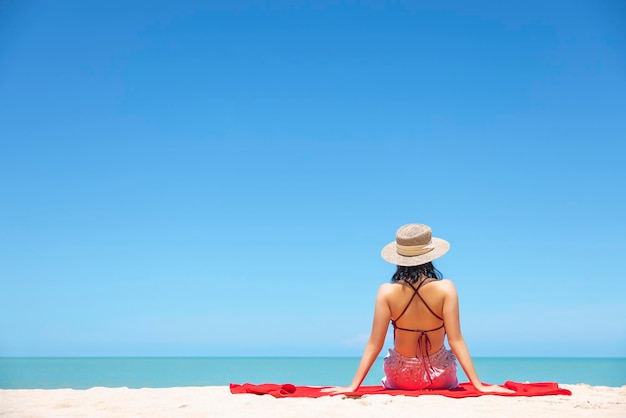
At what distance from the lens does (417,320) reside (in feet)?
16.0

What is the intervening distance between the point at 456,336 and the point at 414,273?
554 mm

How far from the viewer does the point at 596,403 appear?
4426mm

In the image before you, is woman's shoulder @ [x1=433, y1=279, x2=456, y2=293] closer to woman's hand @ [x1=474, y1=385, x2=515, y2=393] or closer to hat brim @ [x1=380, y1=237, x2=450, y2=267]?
hat brim @ [x1=380, y1=237, x2=450, y2=267]

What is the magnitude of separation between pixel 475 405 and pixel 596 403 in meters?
0.90

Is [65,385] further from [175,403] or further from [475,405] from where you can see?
[475,405]

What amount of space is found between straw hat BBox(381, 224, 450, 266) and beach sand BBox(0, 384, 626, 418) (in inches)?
40.1

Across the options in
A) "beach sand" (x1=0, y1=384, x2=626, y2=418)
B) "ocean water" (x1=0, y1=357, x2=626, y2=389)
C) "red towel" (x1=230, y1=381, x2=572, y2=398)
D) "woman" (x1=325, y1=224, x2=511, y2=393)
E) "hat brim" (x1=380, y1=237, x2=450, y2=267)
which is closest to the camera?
"beach sand" (x1=0, y1=384, x2=626, y2=418)

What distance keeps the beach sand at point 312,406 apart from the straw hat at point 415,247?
1.02 m

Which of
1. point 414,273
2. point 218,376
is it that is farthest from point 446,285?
point 218,376

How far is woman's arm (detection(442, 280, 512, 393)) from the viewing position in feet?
15.3

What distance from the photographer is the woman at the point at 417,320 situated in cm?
475

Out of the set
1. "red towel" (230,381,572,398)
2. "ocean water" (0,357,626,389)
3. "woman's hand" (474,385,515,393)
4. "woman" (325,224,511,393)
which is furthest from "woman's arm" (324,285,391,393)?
"ocean water" (0,357,626,389)

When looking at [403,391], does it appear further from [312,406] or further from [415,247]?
[415,247]

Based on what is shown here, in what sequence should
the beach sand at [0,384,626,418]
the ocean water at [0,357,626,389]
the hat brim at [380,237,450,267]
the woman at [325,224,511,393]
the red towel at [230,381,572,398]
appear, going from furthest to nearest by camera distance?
the ocean water at [0,357,626,389], the hat brim at [380,237,450,267], the woman at [325,224,511,393], the red towel at [230,381,572,398], the beach sand at [0,384,626,418]
